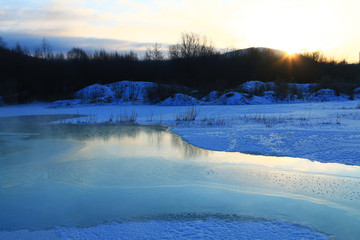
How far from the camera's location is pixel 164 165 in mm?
5336

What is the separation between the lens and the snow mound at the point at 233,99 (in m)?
22.2

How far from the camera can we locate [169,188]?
162 inches

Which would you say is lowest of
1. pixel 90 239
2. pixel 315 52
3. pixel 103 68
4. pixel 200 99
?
pixel 90 239

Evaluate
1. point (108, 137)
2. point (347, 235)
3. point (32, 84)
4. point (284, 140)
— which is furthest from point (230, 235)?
point (32, 84)

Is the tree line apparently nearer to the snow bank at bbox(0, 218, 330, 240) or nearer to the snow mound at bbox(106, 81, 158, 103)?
the snow mound at bbox(106, 81, 158, 103)

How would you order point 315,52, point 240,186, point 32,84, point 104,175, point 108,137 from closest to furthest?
point 240,186, point 104,175, point 108,137, point 32,84, point 315,52

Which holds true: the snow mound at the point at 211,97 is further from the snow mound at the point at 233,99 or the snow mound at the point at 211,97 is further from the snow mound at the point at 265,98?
the snow mound at the point at 265,98

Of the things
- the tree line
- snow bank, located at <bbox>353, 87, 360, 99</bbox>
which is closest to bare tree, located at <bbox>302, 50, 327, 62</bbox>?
the tree line

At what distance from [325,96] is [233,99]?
796 centimetres

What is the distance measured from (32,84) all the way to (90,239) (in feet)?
105

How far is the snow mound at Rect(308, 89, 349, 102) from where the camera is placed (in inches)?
912

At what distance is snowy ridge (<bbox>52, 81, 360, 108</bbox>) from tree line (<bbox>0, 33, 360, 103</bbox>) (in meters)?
3.28

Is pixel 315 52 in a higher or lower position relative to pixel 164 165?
higher

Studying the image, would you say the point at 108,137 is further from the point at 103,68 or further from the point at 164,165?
the point at 103,68
